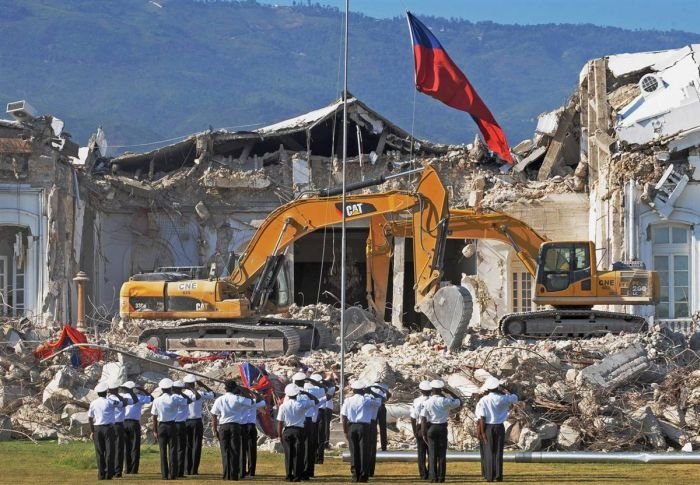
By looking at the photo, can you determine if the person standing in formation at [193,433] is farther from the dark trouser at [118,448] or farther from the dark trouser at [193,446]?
the dark trouser at [118,448]

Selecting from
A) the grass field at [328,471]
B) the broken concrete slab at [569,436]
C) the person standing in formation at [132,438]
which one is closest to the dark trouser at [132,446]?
the person standing in formation at [132,438]

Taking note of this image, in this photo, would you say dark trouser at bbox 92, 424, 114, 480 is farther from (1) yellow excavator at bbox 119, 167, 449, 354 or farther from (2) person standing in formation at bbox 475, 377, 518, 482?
(1) yellow excavator at bbox 119, 167, 449, 354

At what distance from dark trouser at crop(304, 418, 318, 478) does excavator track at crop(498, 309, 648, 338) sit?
45.3 ft

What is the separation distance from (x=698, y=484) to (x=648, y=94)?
Result: 24529mm

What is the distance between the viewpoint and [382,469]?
24.8 meters

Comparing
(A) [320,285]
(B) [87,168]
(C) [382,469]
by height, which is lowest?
(C) [382,469]

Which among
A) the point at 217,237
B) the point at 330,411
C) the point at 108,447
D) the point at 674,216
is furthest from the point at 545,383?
the point at 217,237

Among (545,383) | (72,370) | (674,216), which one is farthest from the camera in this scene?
(674,216)

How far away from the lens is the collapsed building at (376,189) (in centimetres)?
3741

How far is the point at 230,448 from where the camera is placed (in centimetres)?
2342

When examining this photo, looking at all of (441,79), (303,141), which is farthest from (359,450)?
(303,141)

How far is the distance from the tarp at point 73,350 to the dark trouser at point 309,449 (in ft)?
31.6

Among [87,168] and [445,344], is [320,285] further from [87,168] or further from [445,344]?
[445,344]

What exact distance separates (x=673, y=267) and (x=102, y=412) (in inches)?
903
